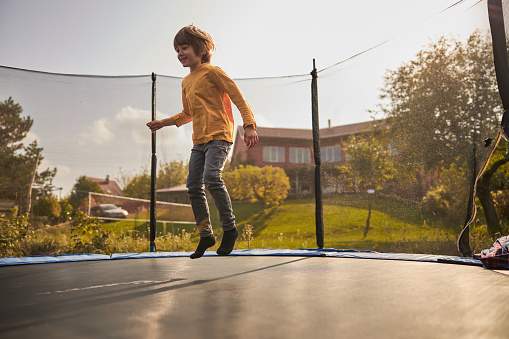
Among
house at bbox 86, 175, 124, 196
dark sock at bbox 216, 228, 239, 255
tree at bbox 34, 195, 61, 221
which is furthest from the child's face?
tree at bbox 34, 195, 61, 221

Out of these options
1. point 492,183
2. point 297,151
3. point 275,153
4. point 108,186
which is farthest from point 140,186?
point 492,183

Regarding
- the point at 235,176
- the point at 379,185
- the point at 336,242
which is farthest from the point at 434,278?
the point at 235,176

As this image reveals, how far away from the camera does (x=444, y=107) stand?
240 centimetres

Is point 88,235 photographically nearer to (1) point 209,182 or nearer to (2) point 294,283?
(1) point 209,182

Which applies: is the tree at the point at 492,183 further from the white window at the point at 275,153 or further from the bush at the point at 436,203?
the white window at the point at 275,153

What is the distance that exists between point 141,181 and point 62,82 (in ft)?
3.30

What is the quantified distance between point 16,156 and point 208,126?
179 cm

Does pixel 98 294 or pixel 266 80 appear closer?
pixel 98 294

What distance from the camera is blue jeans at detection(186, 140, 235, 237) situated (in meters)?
1.79

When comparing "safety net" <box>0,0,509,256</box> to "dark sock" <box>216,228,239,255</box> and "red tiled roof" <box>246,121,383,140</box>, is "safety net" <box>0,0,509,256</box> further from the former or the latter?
"dark sock" <box>216,228,239,255</box>

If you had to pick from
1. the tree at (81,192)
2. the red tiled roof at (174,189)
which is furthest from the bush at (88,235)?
the red tiled roof at (174,189)

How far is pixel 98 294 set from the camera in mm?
1100

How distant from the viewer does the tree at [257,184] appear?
128 inches

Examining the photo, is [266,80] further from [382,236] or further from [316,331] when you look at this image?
[316,331]
